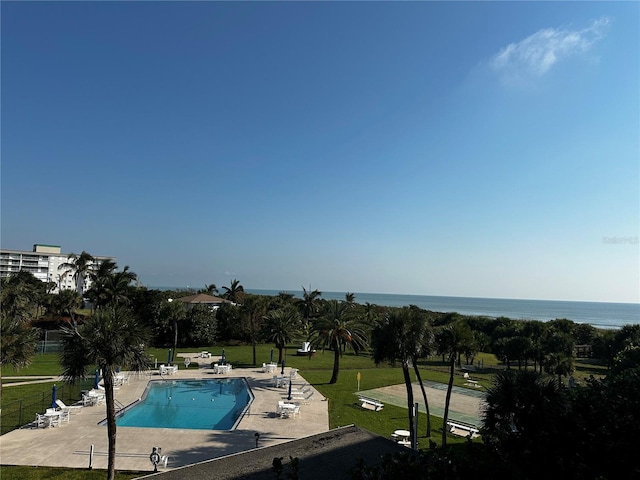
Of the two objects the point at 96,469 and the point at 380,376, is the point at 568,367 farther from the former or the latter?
the point at 96,469

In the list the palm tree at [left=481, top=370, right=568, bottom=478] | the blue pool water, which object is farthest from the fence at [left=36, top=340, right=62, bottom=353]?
the palm tree at [left=481, top=370, right=568, bottom=478]

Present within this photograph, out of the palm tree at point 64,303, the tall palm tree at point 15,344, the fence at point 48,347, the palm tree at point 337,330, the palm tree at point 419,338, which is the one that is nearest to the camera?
the tall palm tree at point 15,344

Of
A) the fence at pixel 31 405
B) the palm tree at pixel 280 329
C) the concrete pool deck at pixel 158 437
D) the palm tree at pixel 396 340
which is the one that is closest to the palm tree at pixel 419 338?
the palm tree at pixel 396 340

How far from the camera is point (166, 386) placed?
27.3 meters

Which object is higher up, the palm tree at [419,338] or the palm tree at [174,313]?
the palm tree at [419,338]

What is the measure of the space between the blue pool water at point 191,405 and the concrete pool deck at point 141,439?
49.7 inches

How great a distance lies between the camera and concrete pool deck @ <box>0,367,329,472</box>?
45.8ft

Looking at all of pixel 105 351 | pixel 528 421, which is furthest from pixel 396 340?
pixel 105 351

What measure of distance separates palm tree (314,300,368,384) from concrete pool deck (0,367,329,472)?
539 cm

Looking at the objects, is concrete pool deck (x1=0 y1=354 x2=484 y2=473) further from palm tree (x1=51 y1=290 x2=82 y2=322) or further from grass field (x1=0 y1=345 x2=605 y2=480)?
palm tree (x1=51 y1=290 x2=82 y2=322)

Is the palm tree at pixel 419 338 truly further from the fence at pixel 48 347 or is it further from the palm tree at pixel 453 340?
the fence at pixel 48 347

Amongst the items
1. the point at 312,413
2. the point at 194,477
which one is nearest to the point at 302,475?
the point at 194,477

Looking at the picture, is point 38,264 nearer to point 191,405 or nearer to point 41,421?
point 191,405

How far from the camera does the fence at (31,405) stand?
1748cm
